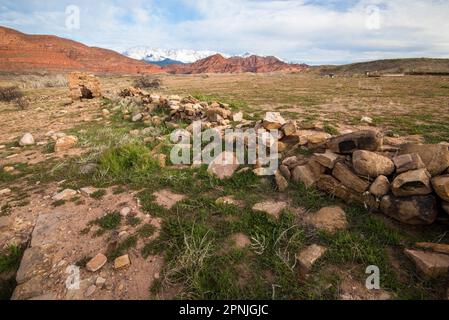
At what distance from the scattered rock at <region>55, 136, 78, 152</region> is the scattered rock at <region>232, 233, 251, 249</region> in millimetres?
5278

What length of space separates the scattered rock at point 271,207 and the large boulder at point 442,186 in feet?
5.50

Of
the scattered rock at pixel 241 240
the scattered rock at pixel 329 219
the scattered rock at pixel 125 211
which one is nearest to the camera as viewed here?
the scattered rock at pixel 241 240

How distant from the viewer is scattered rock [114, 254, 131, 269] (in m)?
2.73

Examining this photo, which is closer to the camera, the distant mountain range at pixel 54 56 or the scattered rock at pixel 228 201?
the scattered rock at pixel 228 201

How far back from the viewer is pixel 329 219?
321cm

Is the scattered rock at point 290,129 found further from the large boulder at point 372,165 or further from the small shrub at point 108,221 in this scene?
the small shrub at point 108,221

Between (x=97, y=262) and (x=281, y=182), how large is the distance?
2677mm

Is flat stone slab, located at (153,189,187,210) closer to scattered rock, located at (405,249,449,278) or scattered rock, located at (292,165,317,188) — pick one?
scattered rock, located at (292,165,317,188)

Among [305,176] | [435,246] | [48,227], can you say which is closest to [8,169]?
[48,227]

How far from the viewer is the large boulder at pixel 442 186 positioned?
268 cm

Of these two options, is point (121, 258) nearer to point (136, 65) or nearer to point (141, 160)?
point (141, 160)

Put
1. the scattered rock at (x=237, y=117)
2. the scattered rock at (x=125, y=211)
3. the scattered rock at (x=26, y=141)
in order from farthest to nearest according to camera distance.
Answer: the scattered rock at (x=237, y=117)
the scattered rock at (x=26, y=141)
the scattered rock at (x=125, y=211)

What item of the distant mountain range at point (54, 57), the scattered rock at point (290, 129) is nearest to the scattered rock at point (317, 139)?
the scattered rock at point (290, 129)

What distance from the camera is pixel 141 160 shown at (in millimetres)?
4965
